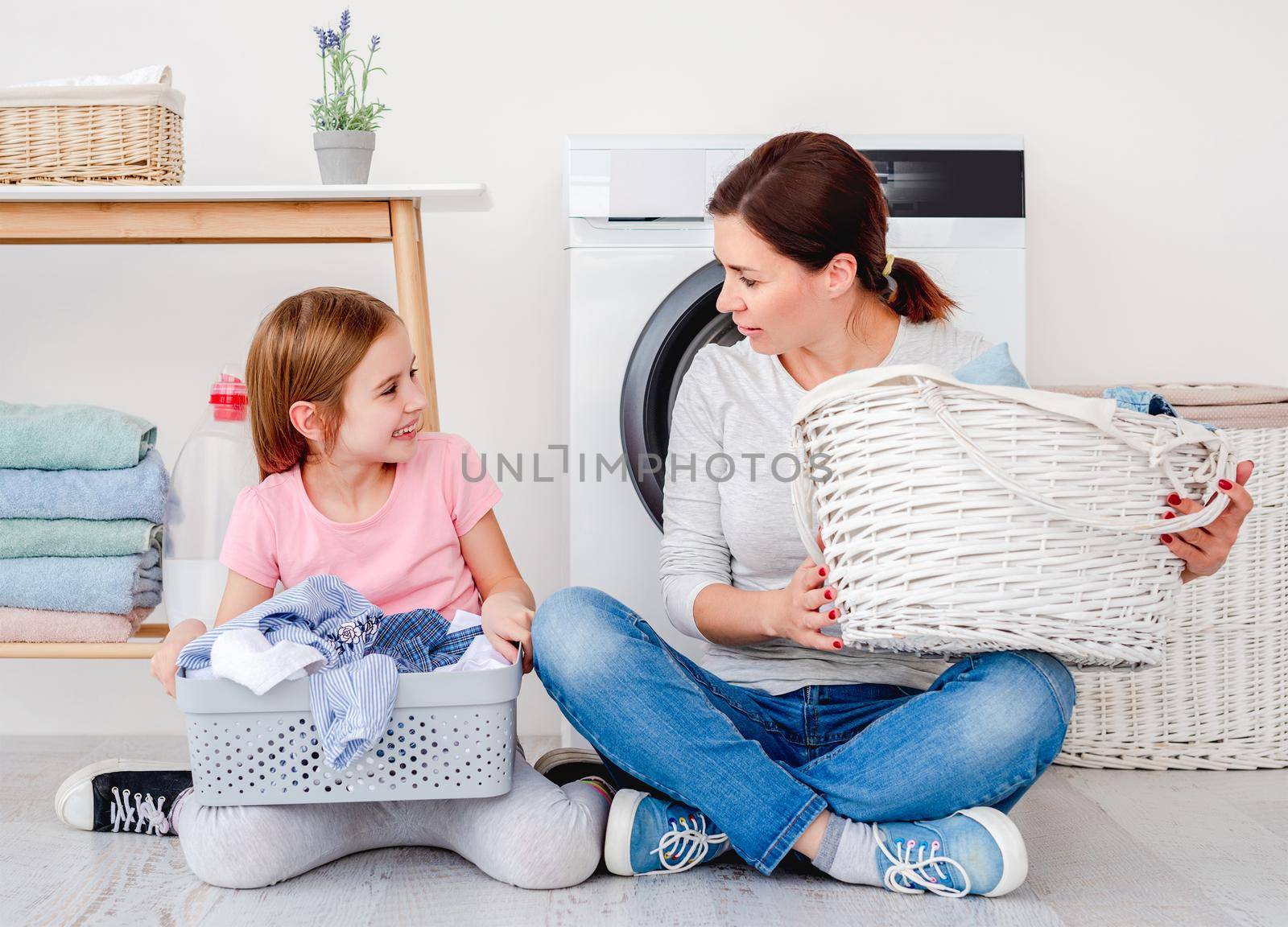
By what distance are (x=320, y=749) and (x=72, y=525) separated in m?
0.61

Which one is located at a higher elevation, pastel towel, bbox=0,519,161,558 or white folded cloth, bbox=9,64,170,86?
white folded cloth, bbox=9,64,170,86

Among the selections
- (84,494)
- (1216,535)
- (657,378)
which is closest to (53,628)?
(84,494)

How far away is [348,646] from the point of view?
3.74ft

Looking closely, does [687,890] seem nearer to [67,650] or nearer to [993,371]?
[993,371]

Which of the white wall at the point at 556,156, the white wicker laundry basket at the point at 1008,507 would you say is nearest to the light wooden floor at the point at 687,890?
the white wicker laundry basket at the point at 1008,507

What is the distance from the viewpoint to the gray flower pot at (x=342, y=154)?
5.06 feet

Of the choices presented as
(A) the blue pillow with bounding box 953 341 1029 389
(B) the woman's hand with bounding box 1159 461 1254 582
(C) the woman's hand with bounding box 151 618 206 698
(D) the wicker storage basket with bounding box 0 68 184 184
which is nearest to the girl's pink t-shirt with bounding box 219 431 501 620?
(C) the woman's hand with bounding box 151 618 206 698

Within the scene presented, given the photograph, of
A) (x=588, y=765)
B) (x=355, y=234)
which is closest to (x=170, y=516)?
(x=355, y=234)

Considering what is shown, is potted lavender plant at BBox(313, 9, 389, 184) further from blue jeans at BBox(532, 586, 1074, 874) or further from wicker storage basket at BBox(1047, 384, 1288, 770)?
wicker storage basket at BBox(1047, 384, 1288, 770)

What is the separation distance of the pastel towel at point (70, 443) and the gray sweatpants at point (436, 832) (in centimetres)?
50

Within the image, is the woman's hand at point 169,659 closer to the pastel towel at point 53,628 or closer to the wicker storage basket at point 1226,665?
the pastel towel at point 53,628

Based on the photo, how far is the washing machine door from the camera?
1.59m

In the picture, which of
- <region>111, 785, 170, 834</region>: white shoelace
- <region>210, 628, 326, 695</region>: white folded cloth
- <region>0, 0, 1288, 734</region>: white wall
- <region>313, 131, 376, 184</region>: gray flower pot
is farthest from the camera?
<region>0, 0, 1288, 734</region>: white wall

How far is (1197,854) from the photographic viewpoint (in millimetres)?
1233
